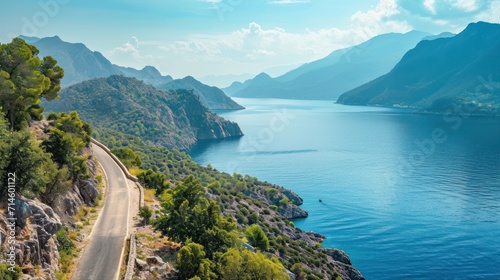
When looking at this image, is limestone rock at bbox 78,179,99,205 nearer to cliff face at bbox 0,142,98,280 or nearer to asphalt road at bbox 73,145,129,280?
asphalt road at bbox 73,145,129,280

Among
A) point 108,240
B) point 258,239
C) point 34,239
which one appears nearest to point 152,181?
point 258,239

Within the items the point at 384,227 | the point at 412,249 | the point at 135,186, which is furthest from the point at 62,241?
the point at 384,227

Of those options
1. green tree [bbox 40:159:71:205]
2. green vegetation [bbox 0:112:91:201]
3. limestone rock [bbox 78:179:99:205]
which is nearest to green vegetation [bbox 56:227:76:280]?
green tree [bbox 40:159:71:205]

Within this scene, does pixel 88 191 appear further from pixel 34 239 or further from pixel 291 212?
pixel 291 212

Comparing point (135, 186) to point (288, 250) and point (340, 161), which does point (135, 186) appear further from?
point (340, 161)

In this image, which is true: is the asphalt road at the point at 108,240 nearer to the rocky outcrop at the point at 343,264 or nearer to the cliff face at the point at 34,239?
the cliff face at the point at 34,239

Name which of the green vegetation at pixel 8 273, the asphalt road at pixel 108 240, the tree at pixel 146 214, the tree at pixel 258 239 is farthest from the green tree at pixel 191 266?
the tree at pixel 258 239
